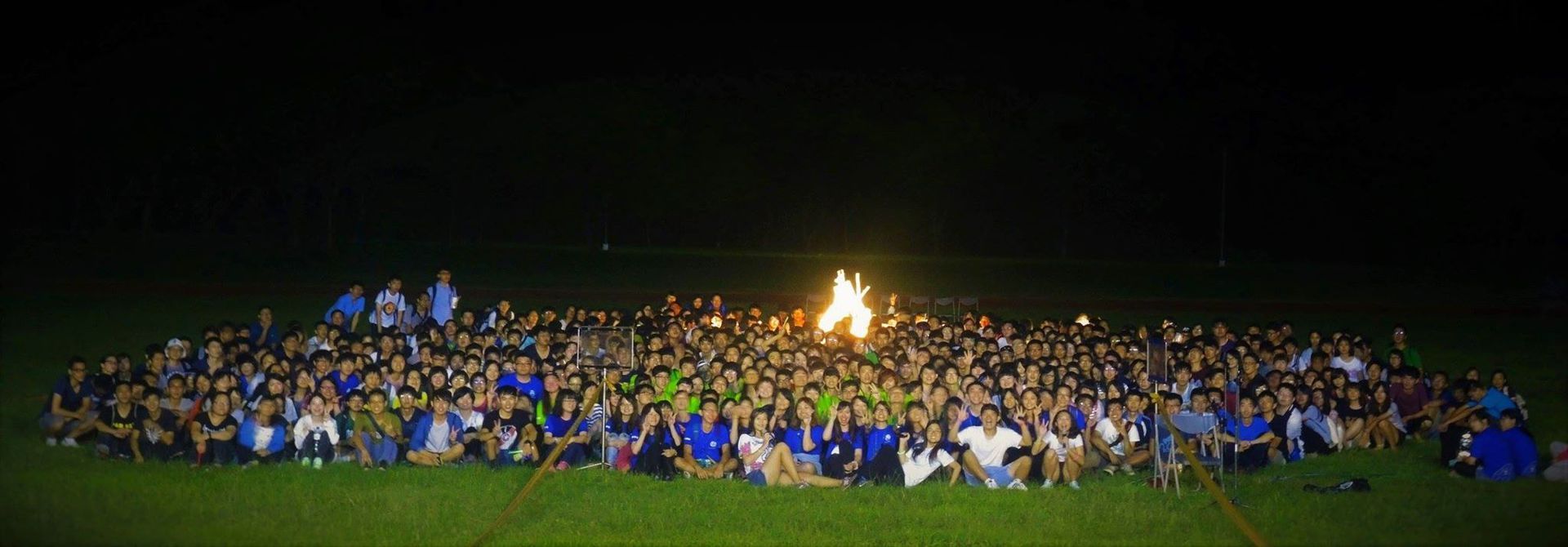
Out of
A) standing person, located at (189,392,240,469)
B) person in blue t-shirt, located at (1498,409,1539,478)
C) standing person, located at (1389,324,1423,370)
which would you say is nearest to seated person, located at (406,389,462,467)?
standing person, located at (189,392,240,469)

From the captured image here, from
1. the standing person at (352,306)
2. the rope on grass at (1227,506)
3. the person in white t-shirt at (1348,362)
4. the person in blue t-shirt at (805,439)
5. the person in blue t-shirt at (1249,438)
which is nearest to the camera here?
the rope on grass at (1227,506)

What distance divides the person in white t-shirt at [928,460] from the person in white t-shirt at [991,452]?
130mm

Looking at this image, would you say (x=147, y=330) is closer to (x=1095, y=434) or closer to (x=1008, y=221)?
(x=1095, y=434)

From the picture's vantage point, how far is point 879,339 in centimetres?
1590

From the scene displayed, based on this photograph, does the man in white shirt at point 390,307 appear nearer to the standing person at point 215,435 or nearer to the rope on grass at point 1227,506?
the standing person at point 215,435

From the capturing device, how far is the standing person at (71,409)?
12.2m

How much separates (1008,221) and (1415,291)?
71.5ft

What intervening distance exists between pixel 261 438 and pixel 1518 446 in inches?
416

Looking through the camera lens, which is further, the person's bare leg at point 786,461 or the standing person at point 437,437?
the standing person at point 437,437

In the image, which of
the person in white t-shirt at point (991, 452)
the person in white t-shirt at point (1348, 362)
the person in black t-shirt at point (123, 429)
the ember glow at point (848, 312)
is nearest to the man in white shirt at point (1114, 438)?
the person in white t-shirt at point (991, 452)

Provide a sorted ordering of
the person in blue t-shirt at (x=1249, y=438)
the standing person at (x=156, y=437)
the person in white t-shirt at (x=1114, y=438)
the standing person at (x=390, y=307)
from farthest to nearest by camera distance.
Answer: the standing person at (x=390, y=307)
the person in blue t-shirt at (x=1249, y=438)
the person in white t-shirt at (x=1114, y=438)
the standing person at (x=156, y=437)

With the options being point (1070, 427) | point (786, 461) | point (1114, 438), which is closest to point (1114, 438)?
point (1114, 438)

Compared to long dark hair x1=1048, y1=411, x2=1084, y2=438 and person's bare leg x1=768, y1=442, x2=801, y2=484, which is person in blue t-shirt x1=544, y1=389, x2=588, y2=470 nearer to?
person's bare leg x1=768, y1=442, x2=801, y2=484

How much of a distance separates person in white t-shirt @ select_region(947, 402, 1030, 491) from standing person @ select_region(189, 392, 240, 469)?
19.8 ft
